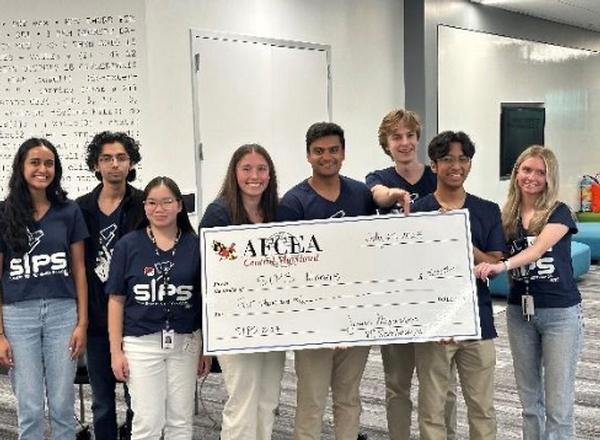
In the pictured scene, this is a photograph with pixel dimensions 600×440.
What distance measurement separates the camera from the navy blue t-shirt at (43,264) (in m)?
2.68

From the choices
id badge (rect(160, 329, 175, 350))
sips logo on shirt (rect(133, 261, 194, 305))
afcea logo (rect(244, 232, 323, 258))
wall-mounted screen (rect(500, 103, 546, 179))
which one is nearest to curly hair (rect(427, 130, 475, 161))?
afcea logo (rect(244, 232, 323, 258))

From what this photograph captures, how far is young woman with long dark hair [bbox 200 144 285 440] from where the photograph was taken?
2.63 meters

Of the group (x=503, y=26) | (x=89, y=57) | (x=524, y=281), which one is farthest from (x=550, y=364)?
(x=503, y=26)

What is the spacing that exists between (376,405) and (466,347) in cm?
140

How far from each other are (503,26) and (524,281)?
638 cm

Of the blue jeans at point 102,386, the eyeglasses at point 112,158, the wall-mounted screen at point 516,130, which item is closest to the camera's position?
the eyeglasses at point 112,158

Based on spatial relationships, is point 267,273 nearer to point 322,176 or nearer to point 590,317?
point 322,176

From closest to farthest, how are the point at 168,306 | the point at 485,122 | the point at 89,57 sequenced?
the point at 168,306, the point at 89,57, the point at 485,122

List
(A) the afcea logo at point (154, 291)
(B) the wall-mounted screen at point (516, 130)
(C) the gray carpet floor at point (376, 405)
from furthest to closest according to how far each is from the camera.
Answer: (B) the wall-mounted screen at point (516, 130), (C) the gray carpet floor at point (376, 405), (A) the afcea logo at point (154, 291)

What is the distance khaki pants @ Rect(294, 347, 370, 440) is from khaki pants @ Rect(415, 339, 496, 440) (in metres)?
0.26

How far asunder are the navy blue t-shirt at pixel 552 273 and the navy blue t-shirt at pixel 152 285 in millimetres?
1232

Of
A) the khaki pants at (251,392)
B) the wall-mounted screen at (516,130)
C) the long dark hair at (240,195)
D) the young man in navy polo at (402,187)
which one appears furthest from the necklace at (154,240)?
the wall-mounted screen at (516,130)

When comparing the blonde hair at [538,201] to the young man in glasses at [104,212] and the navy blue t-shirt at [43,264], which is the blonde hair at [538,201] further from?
the navy blue t-shirt at [43,264]

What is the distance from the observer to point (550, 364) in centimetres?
270
